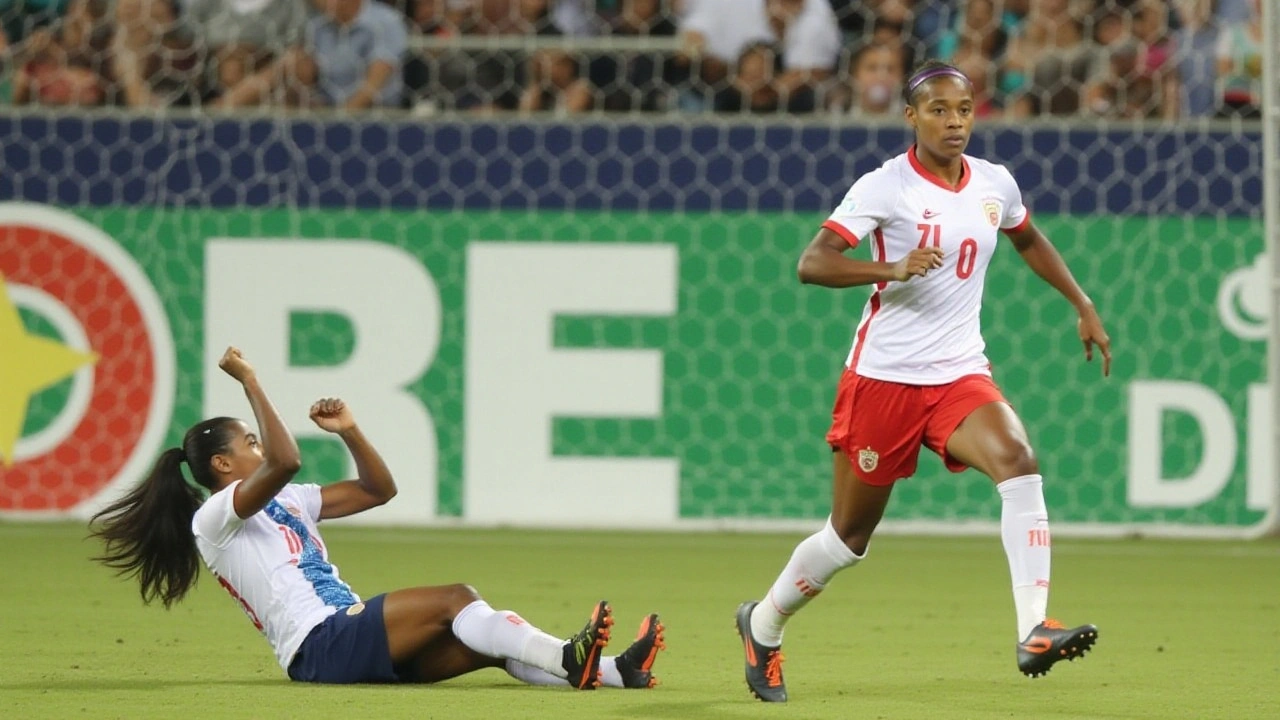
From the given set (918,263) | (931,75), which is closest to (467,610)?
(918,263)

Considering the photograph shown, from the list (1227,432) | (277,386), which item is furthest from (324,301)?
(1227,432)

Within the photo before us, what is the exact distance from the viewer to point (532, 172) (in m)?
10.2

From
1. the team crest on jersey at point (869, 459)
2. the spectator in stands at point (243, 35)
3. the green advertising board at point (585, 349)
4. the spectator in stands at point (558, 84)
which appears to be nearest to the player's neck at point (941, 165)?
the team crest on jersey at point (869, 459)

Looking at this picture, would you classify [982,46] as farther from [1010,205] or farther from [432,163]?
[1010,205]

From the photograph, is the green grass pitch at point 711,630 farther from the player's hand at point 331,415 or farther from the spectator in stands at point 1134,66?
the spectator in stands at point 1134,66

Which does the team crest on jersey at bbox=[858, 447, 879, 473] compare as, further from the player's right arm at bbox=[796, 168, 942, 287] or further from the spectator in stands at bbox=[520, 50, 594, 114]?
the spectator in stands at bbox=[520, 50, 594, 114]

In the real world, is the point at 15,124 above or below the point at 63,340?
above

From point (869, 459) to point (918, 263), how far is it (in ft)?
2.02

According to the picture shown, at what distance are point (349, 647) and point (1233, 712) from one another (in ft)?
7.32

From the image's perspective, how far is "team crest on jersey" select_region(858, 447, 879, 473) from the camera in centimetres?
530

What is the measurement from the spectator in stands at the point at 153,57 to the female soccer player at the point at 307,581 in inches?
203

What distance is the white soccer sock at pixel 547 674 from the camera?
5.38 metres

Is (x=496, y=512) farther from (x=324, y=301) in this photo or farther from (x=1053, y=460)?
(x=1053, y=460)

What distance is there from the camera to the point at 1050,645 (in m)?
4.73
